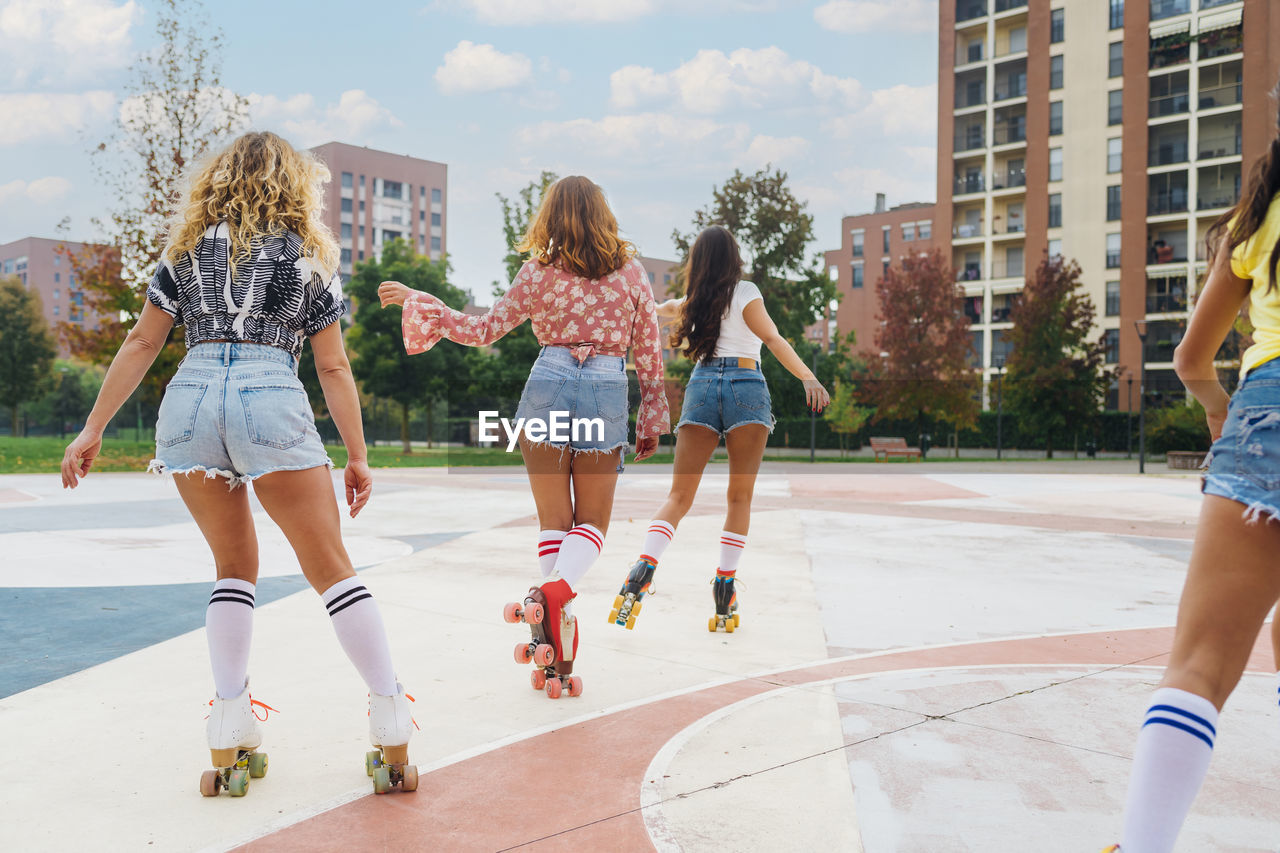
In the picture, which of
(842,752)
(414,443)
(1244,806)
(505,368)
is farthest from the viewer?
(414,443)

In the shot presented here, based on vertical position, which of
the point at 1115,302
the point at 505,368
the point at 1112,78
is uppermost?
the point at 1112,78

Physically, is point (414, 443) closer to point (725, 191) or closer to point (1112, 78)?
point (725, 191)

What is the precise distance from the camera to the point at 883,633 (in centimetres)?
466

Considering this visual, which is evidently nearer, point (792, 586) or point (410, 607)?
point (410, 607)

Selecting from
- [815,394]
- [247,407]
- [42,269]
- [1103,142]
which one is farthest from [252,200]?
[42,269]

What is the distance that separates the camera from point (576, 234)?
11.9 ft

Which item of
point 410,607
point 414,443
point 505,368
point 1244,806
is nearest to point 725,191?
point 505,368

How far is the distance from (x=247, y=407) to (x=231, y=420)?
2.1 inches

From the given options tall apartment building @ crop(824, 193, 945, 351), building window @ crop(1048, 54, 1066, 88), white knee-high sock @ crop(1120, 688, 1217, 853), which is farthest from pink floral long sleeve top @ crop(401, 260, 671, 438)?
tall apartment building @ crop(824, 193, 945, 351)

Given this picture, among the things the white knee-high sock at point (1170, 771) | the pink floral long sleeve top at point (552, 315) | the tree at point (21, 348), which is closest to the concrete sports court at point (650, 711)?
the white knee-high sock at point (1170, 771)

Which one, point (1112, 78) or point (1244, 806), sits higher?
point (1112, 78)

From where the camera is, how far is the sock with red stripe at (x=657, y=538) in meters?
4.48

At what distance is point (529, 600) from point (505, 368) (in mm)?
27375

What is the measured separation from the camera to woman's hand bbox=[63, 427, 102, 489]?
2.59 meters
